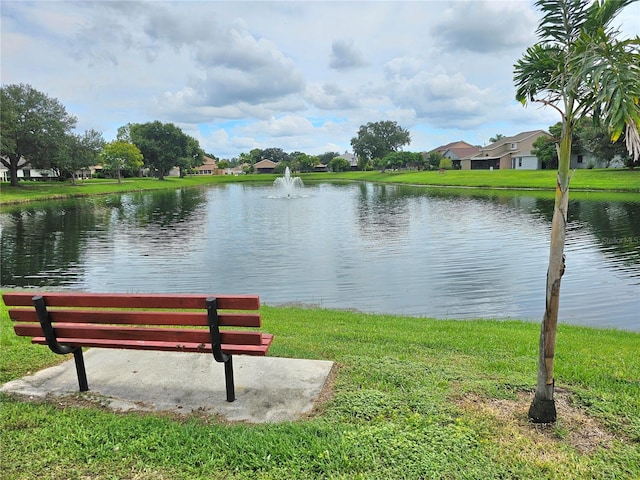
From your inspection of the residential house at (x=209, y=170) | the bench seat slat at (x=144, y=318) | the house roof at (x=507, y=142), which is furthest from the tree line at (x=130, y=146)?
the residential house at (x=209, y=170)

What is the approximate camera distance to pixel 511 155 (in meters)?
77.3

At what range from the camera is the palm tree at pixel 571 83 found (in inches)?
105

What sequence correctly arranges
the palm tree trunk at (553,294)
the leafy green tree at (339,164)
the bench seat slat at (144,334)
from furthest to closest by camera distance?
the leafy green tree at (339,164), the bench seat slat at (144,334), the palm tree trunk at (553,294)

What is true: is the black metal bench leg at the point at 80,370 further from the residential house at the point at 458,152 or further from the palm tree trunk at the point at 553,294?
the residential house at the point at 458,152

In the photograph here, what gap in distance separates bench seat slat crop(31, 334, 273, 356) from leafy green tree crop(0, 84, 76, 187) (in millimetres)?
50818

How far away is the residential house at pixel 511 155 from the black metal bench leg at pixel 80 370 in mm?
75243

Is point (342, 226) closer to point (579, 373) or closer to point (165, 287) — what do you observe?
point (165, 287)

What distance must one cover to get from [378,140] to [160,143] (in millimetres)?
52968

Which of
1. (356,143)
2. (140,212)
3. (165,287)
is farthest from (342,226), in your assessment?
(356,143)

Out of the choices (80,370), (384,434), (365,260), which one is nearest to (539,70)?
(384,434)

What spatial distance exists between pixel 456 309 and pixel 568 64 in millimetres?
7514

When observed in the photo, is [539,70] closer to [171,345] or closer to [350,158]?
[171,345]

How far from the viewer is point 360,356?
5.26 m

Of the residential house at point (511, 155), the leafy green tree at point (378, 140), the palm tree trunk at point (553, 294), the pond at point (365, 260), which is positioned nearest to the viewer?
the palm tree trunk at point (553, 294)
